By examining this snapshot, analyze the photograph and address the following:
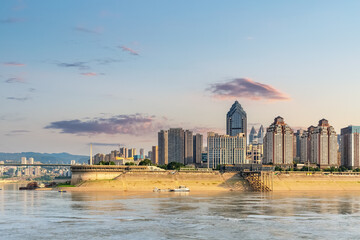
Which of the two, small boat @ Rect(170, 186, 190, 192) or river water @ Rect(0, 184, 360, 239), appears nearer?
river water @ Rect(0, 184, 360, 239)

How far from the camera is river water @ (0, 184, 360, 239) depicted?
256ft

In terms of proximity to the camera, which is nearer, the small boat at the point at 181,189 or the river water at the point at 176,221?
the river water at the point at 176,221

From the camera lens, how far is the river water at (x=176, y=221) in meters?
78.1

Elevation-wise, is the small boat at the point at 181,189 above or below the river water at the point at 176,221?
below

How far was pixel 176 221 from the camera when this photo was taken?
92.6 metres

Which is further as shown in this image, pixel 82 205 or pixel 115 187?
pixel 115 187

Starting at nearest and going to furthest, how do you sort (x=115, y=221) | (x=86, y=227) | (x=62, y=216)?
(x=86, y=227)
(x=115, y=221)
(x=62, y=216)

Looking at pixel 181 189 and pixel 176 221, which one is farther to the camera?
pixel 181 189

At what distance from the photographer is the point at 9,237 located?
75062mm

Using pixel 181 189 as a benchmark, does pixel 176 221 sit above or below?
above

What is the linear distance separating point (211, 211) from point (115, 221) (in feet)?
85.4

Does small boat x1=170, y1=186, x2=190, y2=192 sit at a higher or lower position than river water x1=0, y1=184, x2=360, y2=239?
lower

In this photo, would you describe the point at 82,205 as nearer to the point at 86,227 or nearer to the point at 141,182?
the point at 86,227

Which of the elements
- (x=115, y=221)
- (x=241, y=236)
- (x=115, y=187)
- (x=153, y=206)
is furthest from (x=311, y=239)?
(x=115, y=187)
